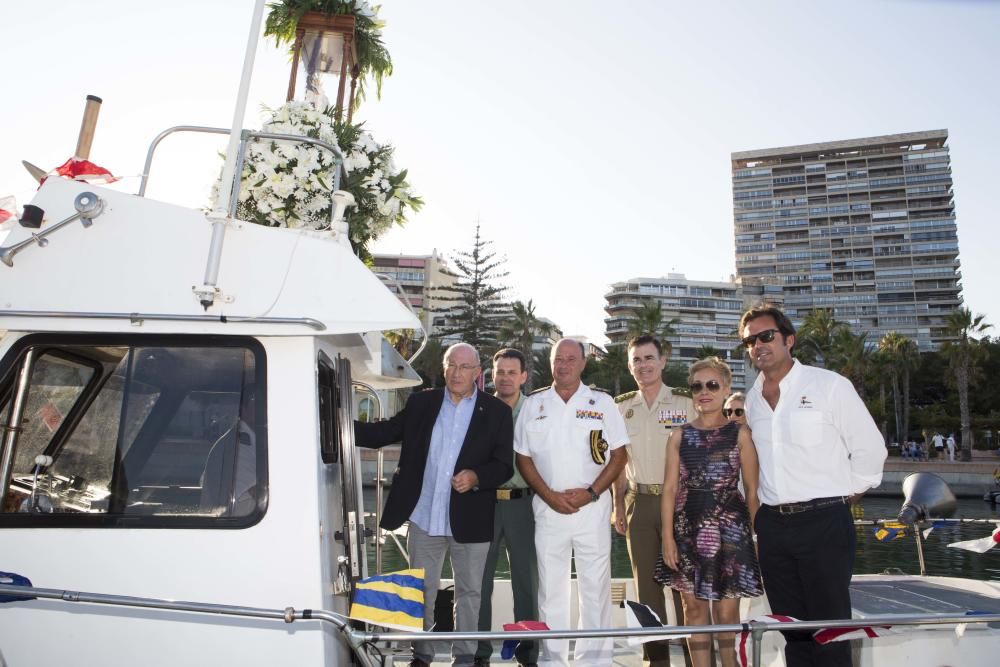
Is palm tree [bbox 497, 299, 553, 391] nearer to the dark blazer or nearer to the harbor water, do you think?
the harbor water

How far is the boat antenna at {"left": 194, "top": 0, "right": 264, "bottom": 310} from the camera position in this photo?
250 cm

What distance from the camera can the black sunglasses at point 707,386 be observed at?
12.2ft

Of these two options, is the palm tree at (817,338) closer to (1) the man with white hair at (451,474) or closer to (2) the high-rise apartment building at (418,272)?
(2) the high-rise apartment building at (418,272)

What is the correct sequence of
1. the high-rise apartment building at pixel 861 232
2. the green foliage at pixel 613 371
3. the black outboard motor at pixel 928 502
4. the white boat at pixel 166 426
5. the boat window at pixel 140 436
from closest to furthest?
the white boat at pixel 166 426, the boat window at pixel 140 436, the black outboard motor at pixel 928 502, the green foliage at pixel 613 371, the high-rise apartment building at pixel 861 232

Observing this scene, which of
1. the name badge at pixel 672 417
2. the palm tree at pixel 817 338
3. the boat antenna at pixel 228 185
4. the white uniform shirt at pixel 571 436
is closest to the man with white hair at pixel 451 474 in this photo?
A: the white uniform shirt at pixel 571 436

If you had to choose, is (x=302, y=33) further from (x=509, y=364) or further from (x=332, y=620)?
(x=332, y=620)

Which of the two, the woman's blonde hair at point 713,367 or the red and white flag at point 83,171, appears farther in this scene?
the woman's blonde hair at point 713,367

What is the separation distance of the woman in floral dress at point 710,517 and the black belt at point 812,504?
0.98 feet

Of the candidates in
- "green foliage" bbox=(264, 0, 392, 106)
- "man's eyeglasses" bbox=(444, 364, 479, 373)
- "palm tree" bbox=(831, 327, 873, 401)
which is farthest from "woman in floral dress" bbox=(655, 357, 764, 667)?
"palm tree" bbox=(831, 327, 873, 401)

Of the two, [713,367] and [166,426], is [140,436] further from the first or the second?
[713,367]

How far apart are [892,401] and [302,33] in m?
72.1

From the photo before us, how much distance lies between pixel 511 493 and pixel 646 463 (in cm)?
94

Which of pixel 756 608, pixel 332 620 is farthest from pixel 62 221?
pixel 756 608

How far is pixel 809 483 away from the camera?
317 centimetres
